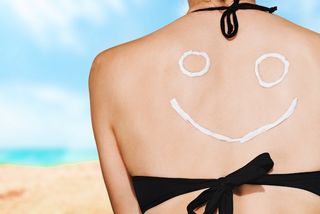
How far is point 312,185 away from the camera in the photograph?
1506mm

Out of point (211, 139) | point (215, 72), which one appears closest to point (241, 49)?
point (215, 72)

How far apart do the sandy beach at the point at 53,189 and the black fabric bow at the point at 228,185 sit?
152 inches

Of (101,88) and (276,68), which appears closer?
(276,68)

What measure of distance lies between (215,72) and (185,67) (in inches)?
3.0

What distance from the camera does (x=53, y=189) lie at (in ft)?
17.5

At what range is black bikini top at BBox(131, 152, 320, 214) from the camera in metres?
1.47

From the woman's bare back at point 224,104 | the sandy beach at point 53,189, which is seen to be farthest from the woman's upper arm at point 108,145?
the sandy beach at point 53,189

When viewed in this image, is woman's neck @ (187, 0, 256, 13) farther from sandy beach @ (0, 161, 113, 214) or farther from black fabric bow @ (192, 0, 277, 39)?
sandy beach @ (0, 161, 113, 214)

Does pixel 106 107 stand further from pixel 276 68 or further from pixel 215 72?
pixel 276 68

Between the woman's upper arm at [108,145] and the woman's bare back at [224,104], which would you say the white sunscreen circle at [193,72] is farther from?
the woman's upper arm at [108,145]

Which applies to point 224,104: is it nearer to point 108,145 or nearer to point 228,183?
point 228,183

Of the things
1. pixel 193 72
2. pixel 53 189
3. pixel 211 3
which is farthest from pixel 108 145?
pixel 53 189

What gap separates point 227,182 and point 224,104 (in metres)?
0.18

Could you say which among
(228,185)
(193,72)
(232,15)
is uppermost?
(232,15)
